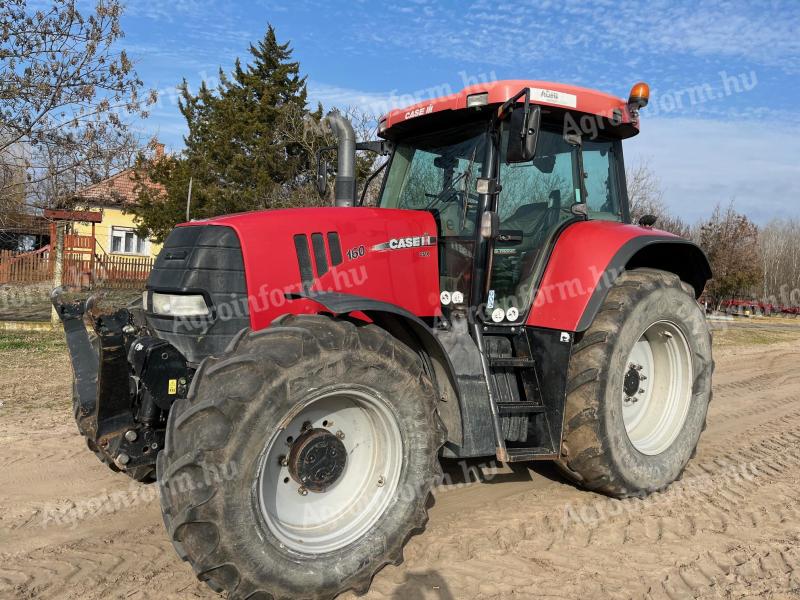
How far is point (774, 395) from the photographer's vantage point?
26.4ft

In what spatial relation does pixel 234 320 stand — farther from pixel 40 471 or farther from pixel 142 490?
pixel 40 471

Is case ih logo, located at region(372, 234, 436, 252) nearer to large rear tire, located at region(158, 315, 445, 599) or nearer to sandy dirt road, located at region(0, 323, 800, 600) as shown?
large rear tire, located at region(158, 315, 445, 599)

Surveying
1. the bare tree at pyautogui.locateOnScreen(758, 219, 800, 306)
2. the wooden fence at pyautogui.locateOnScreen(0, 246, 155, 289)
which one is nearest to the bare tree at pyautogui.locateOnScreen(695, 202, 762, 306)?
the bare tree at pyautogui.locateOnScreen(758, 219, 800, 306)

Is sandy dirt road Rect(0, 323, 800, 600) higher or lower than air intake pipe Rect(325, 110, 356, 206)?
lower

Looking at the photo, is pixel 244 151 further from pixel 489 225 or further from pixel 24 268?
pixel 489 225

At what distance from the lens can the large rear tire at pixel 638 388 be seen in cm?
393

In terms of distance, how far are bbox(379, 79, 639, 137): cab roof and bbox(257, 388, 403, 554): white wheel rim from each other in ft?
6.58

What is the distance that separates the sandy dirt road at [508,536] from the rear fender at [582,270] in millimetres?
1211

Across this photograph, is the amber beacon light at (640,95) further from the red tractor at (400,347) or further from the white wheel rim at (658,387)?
the white wheel rim at (658,387)

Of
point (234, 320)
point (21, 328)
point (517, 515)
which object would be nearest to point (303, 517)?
point (234, 320)

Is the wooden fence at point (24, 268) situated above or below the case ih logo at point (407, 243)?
below

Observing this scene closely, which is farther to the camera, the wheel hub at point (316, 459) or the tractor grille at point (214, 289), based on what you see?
the tractor grille at point (214, 289)

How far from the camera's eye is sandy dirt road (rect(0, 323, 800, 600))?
3096 millimetres

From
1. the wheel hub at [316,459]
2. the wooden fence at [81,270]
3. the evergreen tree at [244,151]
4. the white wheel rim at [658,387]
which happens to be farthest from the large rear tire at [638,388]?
the wooden fence at [81,270]
